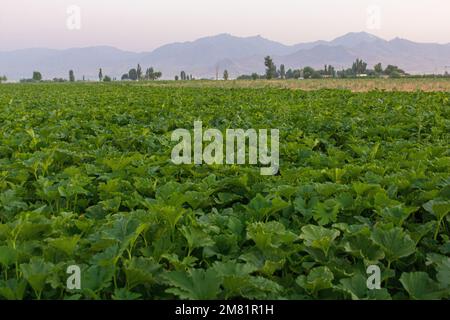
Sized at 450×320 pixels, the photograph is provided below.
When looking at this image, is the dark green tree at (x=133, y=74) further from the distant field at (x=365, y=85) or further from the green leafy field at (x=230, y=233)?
the green leafy field at (x=230, y=233)

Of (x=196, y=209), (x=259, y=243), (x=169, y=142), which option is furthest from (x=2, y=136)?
(x=259, y=243)

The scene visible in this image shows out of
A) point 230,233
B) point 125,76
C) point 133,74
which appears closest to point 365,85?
point 230,233

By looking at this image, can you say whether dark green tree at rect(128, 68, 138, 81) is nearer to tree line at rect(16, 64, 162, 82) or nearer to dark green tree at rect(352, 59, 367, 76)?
tree line at rect(16, 64, 162, 82)

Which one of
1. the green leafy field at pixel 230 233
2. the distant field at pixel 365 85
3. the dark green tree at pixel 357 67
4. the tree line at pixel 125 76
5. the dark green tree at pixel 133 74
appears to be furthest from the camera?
the dark green tree at pixel 133 74

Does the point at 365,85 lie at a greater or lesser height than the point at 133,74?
lesser

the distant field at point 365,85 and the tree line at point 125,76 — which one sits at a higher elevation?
the tree line at point 125,76

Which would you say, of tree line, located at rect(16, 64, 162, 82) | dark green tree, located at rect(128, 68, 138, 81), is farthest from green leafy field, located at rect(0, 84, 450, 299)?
dark green tree, located at rect(128, 68, 138, 81)

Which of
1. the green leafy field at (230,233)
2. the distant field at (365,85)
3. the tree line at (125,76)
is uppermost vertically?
the tree line at (125,76)

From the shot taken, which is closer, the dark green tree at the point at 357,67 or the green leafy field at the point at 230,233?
the green leafy field at the point at 230,233

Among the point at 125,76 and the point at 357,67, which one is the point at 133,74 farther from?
the point at 357,67

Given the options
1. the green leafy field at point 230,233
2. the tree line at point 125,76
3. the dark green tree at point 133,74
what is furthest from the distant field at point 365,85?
the dark green tree at point 133,74

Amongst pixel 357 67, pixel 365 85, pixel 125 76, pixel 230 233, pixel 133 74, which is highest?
pixel 357 67
